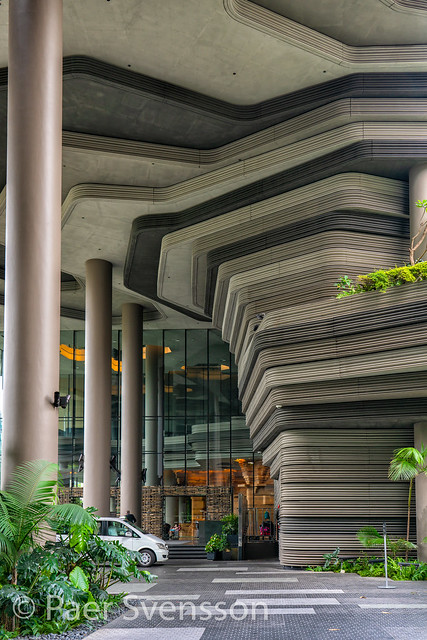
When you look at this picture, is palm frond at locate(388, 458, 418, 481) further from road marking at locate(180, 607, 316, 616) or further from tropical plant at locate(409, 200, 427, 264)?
road marking at locate(180, 607, 316, 616)

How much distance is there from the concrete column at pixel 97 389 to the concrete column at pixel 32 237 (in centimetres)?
1696

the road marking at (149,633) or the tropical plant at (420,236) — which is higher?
the tropical plant at (420,236)

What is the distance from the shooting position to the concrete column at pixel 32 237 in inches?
456

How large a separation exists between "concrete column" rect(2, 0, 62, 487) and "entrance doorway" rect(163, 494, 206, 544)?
1089 inches

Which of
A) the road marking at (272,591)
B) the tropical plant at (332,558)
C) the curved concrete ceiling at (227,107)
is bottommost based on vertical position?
the tropical plant at (332,558)

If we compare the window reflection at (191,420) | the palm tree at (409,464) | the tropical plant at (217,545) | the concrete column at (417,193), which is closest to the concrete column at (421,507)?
the palm tree at (409,464)

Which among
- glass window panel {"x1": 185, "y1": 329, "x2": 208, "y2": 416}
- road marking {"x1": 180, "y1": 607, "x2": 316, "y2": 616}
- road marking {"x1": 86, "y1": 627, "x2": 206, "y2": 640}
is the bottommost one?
road marking {"x1": 180, "y1": 607, "x2": 316, "y2": 616}

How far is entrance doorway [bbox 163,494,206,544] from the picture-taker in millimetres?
38406

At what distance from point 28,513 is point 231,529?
21018 millimetres

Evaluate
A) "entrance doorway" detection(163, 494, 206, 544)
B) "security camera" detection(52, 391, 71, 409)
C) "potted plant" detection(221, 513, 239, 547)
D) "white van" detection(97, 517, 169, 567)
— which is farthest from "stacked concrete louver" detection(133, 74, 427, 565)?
"entrance doorway" detection(163, 494, 206, 544)

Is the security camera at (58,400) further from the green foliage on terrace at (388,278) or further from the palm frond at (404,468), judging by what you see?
the palm frond at (404,468)

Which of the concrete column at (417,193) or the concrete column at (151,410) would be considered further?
the concrete column at (151,410)

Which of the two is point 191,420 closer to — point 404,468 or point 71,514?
point 404,468

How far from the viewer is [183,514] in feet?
127
